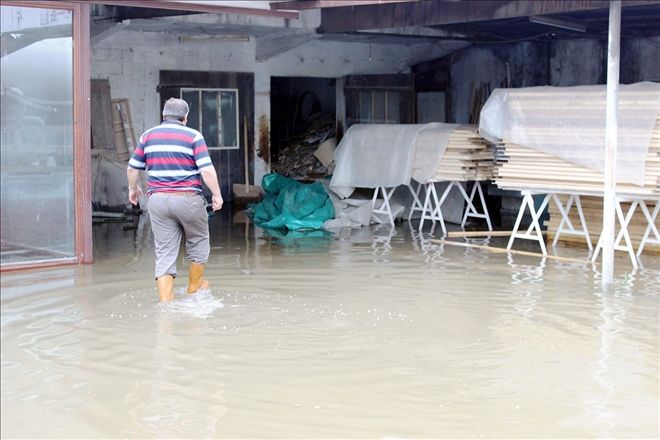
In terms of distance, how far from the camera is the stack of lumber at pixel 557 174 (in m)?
9.41

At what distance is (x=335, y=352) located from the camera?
6.52 metres

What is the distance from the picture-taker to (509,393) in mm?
5656

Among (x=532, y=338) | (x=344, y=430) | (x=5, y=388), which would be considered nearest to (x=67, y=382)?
(x=5, y=388)

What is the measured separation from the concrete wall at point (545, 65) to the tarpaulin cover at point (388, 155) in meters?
3.57

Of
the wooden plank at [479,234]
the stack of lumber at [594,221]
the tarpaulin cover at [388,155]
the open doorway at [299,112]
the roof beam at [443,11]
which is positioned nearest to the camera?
the roof beam at [443,11]

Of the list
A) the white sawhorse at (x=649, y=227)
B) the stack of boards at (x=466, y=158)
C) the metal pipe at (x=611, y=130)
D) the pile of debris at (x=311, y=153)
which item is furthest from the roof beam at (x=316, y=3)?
the pile of debris at (x=311, y=153)

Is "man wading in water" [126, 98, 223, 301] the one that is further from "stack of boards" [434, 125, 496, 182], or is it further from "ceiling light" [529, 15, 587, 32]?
"ceiling light" [529, 15, 587, 32]

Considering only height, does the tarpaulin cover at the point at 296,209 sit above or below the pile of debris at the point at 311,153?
below

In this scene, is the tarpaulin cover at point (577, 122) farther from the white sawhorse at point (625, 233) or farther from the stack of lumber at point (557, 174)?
the white sawhorse at point (625, 233)

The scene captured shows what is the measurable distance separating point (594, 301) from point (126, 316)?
3.78 metres

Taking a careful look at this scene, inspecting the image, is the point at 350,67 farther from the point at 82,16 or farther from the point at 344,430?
the point at 344,430

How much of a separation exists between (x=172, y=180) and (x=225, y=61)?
29.8ft

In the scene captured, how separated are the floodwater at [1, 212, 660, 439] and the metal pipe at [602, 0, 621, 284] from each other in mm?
344

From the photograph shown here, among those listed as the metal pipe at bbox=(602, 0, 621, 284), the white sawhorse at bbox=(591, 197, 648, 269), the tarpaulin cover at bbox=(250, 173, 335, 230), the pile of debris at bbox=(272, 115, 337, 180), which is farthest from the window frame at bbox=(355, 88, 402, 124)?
the metal pipe at bbox=(602, 0, 621, 284)
